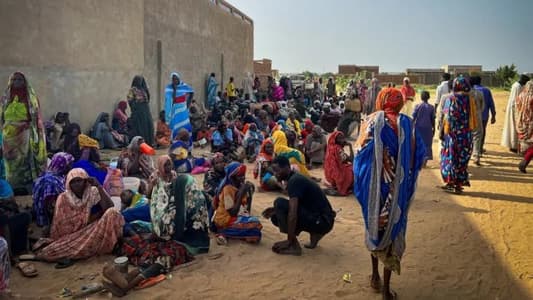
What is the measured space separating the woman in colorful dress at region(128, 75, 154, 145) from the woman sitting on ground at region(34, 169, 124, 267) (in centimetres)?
541

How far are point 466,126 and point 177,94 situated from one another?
19.6 ft

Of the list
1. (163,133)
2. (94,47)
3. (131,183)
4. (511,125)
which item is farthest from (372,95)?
(131,183)

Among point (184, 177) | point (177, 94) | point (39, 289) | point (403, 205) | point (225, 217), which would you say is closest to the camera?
point (403, 205)

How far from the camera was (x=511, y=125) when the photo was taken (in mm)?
11492

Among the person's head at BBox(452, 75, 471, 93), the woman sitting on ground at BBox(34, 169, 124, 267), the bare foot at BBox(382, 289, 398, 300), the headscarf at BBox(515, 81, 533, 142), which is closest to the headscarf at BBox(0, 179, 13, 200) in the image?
the woman sitting on ground at BBox(34, 169, 124, 267)

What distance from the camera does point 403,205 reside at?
3826mm

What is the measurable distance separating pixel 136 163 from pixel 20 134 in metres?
1.63

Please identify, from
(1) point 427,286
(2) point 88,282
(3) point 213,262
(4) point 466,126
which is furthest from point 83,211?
(4) point 466,126

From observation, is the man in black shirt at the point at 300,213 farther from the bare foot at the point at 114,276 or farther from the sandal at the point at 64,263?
the sandal at the point at 64,263

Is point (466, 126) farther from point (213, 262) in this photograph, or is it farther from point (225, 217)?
point (213, 262)

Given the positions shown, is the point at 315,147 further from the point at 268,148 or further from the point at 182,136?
the point at 182,136

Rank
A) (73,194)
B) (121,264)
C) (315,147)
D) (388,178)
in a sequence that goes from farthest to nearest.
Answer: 1. (315,147)
2. (73,194)
3. (121,264)
4. (388,178)

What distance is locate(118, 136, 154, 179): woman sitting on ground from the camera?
666 centimetres

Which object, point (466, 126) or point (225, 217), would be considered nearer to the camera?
point (225, 217)
